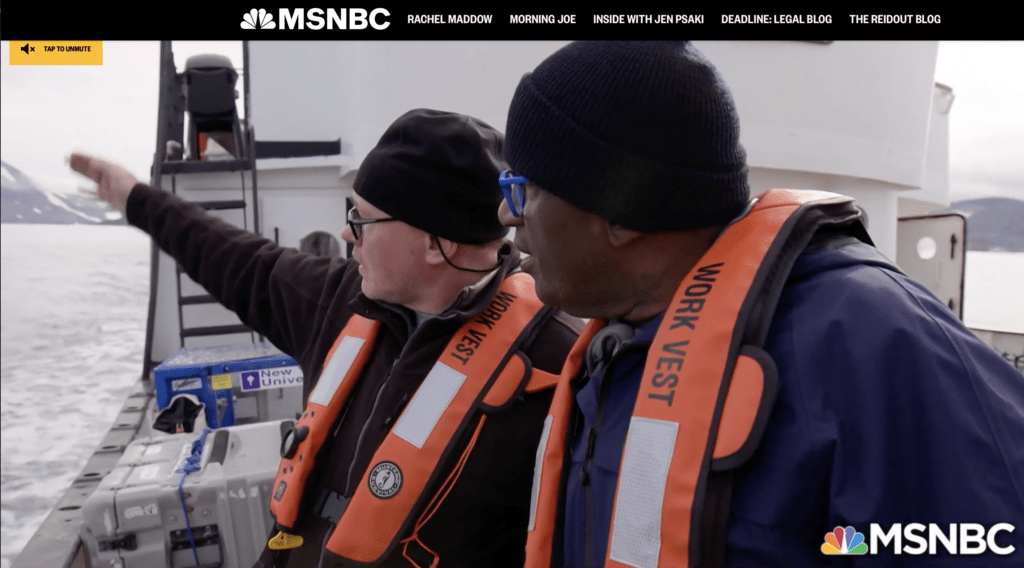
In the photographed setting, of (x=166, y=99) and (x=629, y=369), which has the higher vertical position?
(x=166, y=99)

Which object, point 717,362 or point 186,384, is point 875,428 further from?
point 186,384

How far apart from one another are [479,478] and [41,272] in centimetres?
2190

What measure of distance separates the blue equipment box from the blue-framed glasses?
10.3 feet

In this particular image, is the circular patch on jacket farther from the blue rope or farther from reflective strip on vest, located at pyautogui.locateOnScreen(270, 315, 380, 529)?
the blue rope

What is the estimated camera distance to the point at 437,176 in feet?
4.98

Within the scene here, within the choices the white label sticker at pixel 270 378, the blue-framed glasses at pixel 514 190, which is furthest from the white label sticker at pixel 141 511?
the blue-framed glasses at pixel 514 190

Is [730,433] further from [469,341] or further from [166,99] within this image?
[166,99]

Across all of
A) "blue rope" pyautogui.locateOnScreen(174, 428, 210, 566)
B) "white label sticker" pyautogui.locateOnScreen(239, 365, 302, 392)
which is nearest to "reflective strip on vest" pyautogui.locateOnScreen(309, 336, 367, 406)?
"blue rope" pyautogui.locateOnScreen(174, 428, 210, 566)

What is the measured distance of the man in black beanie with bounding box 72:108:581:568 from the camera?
140cm

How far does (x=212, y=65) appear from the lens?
512 cm

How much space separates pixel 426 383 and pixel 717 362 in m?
0.83

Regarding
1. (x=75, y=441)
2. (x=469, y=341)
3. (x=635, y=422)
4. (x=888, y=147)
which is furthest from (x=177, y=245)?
(x=75, y=441)

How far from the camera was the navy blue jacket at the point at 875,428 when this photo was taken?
2.05 feet
